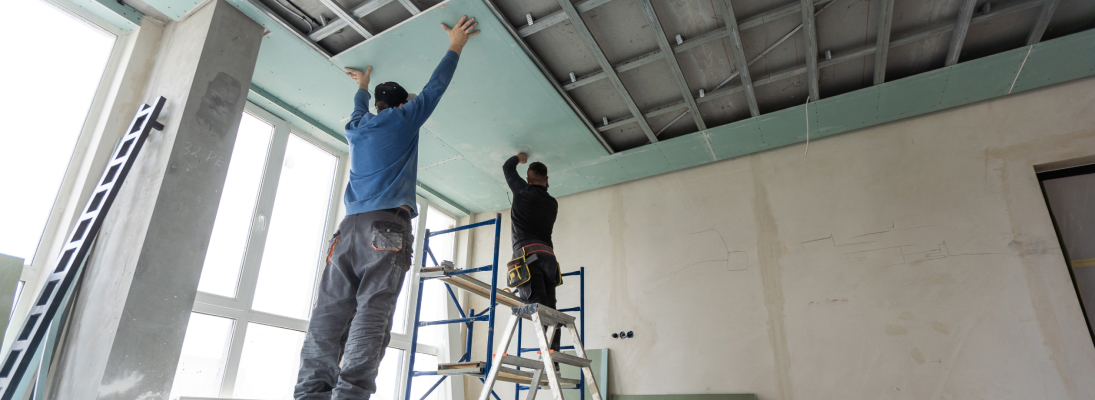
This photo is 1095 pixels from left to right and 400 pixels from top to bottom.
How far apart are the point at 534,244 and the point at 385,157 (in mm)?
Answer: 1506

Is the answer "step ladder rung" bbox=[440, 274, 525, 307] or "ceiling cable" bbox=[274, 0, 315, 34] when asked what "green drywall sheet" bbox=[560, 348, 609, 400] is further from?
"ceiling cable" bbox=[274, 0, 315, 34]

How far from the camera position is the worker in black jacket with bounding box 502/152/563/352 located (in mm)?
3711

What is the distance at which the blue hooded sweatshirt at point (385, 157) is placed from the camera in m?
2.48

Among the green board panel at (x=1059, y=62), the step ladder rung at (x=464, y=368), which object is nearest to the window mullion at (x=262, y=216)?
the step ladder rung at (x=464, y=368)

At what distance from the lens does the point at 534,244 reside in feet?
12.5

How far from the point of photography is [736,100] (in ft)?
15.1

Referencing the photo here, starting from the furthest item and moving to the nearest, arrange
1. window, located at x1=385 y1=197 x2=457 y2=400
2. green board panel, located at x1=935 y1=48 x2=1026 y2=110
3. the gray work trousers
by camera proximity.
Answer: window, located at x1=385 y1=197 x2=457 y2=400 → green board panel, located at x1=935 y1=48 x2=1026 y2=110 → the gray work trousers

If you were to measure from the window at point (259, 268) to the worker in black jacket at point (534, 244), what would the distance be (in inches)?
73.8

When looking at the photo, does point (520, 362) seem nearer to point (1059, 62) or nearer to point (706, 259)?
point (706, 259)

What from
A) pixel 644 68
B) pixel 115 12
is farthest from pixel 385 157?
pixel 644 68

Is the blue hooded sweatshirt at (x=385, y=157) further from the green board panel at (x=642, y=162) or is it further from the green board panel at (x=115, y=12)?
the green board panel at (x=642, y=162)

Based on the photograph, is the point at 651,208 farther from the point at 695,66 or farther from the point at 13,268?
the point at 13,268

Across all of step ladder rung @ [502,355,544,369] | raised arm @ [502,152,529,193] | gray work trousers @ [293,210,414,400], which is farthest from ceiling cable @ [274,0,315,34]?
step ladder rung @ [502,355,544,369]

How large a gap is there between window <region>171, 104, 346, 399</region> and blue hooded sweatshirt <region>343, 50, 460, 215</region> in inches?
65.9
